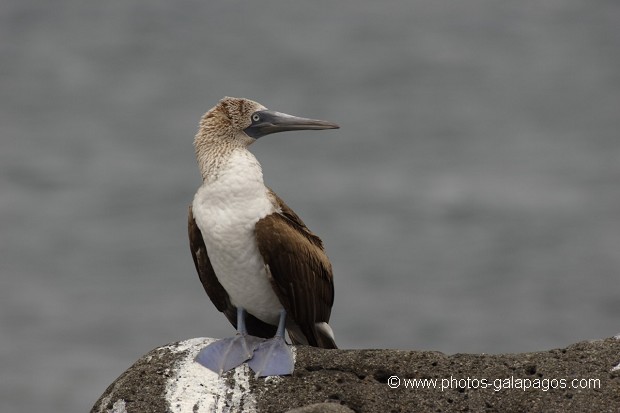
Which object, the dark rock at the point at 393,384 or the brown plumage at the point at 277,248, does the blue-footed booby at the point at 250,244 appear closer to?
the brown plumage at the point at 277,248

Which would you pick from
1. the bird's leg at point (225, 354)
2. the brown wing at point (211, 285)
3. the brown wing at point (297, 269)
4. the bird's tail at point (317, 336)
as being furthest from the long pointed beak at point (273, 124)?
the bird's leg at point (225, 354)

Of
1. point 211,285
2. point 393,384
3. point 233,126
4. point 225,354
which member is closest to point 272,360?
point 225,354

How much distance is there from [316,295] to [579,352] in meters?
2.63

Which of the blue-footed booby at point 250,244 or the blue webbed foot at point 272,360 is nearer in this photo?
the blue webbed foot at point 272,360

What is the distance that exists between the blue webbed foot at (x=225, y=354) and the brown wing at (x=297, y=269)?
68 centimetres

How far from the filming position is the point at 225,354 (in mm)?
11406

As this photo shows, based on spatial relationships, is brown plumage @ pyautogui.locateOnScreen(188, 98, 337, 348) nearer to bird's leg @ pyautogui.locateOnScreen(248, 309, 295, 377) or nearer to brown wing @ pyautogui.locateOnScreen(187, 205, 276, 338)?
brown wing @ pyautogui.locateOnScreen(187, 205, 276, 338)

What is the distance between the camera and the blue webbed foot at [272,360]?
11.2 meters

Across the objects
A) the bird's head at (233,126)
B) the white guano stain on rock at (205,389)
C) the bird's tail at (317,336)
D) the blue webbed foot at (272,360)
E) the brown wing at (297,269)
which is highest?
the bird's head at (233,126)

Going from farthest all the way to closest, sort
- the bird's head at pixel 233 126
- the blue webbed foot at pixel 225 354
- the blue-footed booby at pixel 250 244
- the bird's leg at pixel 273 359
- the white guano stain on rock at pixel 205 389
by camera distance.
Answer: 1. the bird's head at pixel 233 126
2. the blue-footed booby at pixel 250 244
3. the blue webbed foot at pixel 225 354
4. the bird's leg at pixel 273 359
5. the white guano stain on rock at pixel 205 389

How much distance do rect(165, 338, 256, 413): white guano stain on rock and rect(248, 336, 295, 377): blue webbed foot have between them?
0.11 m

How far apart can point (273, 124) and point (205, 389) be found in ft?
9.27

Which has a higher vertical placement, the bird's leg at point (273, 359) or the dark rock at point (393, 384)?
the bird's leg at point (273, 359)

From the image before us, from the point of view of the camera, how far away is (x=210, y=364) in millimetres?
11289
